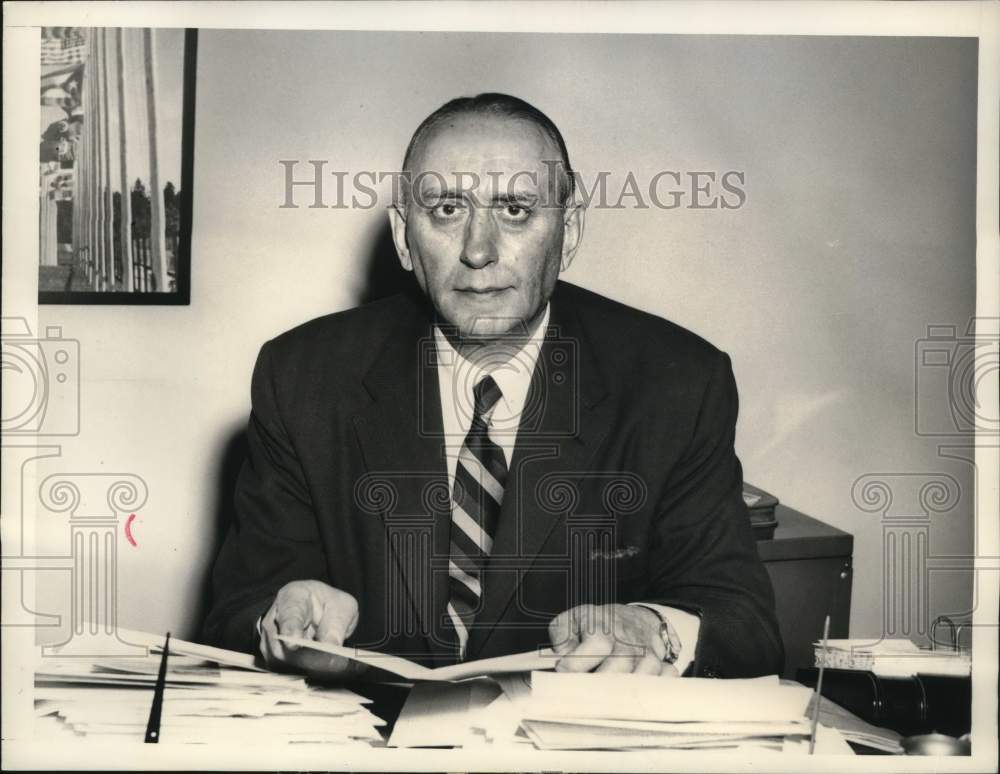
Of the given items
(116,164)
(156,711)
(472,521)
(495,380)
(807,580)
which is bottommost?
(156,711)

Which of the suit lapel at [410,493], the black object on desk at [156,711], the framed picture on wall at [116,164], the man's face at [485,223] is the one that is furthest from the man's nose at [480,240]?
the black object on desk at [156,711]

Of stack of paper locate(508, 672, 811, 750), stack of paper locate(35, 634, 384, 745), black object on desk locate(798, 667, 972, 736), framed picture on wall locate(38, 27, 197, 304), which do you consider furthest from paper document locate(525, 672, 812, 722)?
framed picture on wall locate(38, 27, 197, 304)

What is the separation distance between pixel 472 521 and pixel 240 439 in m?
0.47

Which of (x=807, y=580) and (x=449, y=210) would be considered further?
(x=807, y=580)

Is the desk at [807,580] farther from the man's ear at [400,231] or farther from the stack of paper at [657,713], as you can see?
the man's ear at [400,231]

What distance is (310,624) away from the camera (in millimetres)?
2047

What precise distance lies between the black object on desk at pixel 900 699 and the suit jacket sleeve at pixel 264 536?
99cm

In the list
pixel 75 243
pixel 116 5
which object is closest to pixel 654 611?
pixel 75 243

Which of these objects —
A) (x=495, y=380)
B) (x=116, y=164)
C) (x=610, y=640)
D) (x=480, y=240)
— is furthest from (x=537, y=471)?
(x=116, y=164)

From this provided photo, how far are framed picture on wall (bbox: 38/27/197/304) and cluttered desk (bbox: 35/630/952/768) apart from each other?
738mm

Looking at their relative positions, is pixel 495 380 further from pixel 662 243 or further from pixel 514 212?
pixel 662 243

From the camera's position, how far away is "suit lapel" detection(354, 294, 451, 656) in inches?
81.4

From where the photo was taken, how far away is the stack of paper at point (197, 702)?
6.75 ft

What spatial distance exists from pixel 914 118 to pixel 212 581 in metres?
1.61
